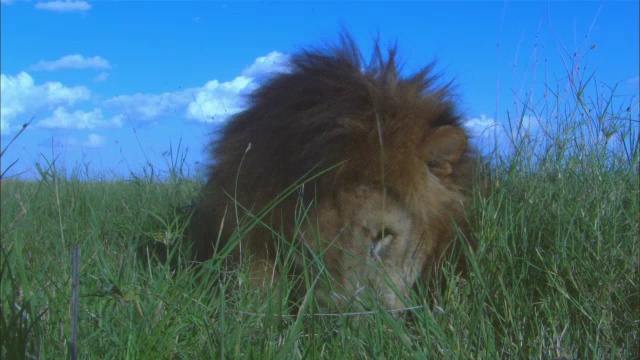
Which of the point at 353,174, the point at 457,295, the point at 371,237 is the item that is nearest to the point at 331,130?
the point at 353,174

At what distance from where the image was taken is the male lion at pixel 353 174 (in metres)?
2.83

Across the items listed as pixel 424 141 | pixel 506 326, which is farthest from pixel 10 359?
pixel 424 141

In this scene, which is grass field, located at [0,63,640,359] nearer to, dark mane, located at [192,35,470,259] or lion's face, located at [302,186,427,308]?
lion's face, located at [302,186,427,308]

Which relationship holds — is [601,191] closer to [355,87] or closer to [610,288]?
[610,288]

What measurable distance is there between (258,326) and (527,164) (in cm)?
196

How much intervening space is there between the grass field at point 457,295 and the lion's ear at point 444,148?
0.83 ft

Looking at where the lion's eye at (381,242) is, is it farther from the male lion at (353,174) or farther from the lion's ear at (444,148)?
the lion's ear at (444,148)

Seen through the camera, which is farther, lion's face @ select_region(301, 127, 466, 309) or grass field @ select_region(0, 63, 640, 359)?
lion's face @ select_region(301, 127, 466, 309)

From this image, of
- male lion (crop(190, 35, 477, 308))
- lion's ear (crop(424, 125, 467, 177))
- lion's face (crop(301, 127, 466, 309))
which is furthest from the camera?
lion's ear (crop(424, 125, 467, 177))

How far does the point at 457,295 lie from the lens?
2742 millimetres

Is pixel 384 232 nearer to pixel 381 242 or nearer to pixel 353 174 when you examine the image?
pixel 381 242

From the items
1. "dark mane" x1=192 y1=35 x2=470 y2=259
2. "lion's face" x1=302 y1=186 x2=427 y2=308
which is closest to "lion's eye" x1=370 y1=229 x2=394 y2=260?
"lion's face" x1=302 y1=186 x2=427 y2=308

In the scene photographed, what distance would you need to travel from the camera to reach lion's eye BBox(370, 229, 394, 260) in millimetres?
2854

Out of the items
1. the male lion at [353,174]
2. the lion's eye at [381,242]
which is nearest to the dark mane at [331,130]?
the male lion at [353,174]
